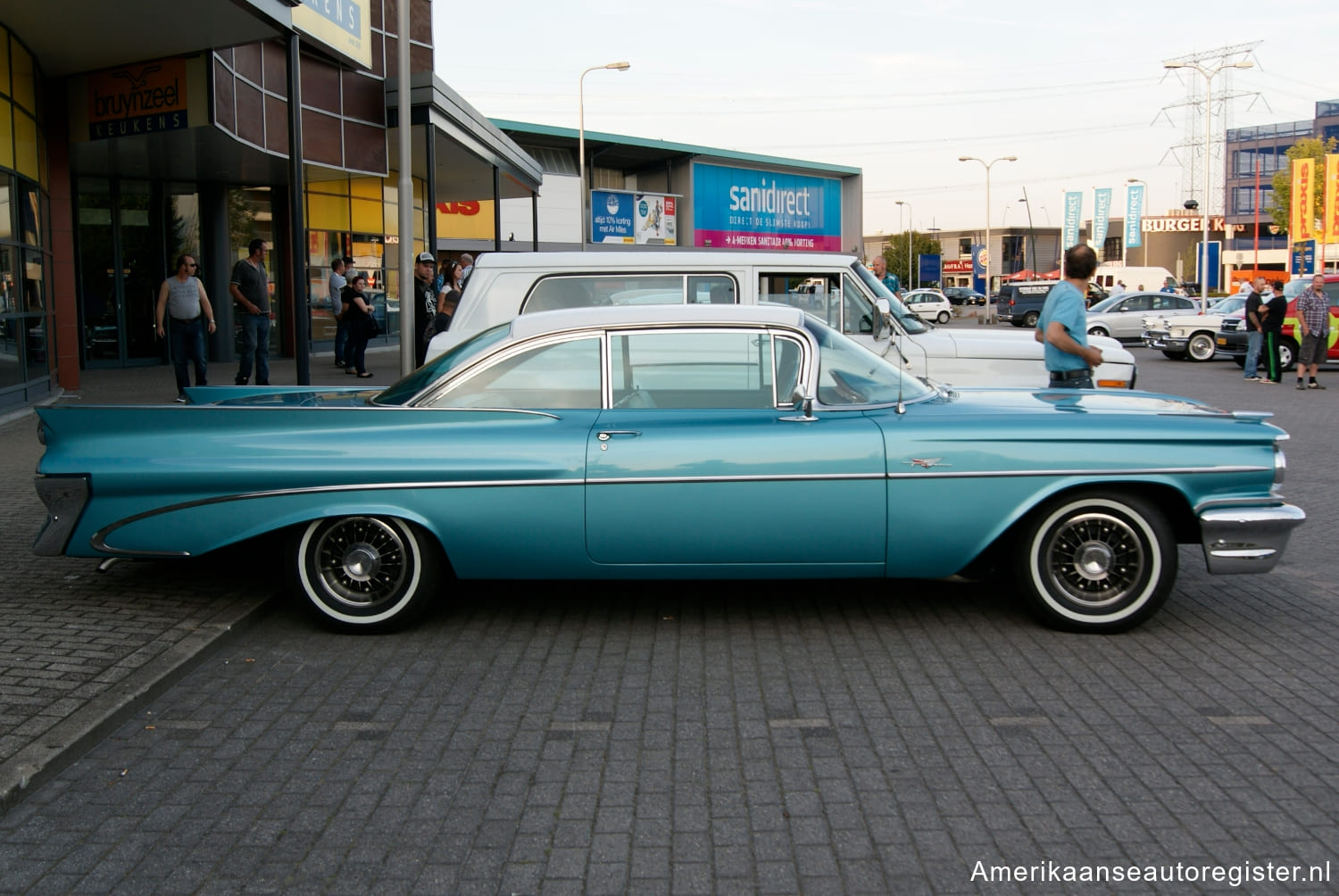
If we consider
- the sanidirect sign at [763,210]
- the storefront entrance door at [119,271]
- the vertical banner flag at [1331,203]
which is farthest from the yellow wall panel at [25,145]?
the vertical banner flag at [1331,203]

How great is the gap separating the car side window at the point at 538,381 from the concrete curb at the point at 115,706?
130 centimetres

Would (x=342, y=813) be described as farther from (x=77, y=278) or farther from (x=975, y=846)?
(x=77, y=278)

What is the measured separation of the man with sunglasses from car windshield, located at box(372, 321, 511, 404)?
773cm

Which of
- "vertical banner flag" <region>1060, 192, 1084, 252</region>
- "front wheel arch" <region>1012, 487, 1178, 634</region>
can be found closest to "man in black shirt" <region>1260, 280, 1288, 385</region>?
"front wheel arch" <region>1012, 487, 1178, 634</region>

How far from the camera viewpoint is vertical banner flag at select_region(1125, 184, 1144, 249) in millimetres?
86688

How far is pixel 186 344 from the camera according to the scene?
1298cm

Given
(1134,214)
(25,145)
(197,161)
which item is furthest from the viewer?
(1134,214)

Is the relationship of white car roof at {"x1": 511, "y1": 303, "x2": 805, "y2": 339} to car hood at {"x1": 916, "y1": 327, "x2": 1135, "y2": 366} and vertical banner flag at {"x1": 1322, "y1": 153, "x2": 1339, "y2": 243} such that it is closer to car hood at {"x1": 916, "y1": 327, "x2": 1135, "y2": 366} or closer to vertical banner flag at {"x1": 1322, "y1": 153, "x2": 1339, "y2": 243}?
car hood at {"x1": 916, "y1": 327, "x2": 1135, "y2": 366}

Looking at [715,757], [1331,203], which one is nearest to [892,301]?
[715,757]

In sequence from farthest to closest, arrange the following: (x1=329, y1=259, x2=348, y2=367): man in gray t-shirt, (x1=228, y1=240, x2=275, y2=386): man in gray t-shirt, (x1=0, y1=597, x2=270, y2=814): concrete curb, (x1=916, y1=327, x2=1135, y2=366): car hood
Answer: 1. (x1=329, y1=259, x2=348, y2=367): man in gray t-shirt
2. (x1=228, y1=240, x2=275, y2=386): man in gray t-shirt
3. (x1=916, y1=327, x2=1135, y2=366): car hood
4. (x1=0, y1=597, x2=270, y2=814): concrete curb

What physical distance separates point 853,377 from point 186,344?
31.4 feet

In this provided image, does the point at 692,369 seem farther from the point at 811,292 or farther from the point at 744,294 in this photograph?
the point at 811,292

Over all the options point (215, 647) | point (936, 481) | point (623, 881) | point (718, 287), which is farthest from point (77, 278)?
point (623, 881)

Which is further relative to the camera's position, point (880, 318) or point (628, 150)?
point (628, 150)
